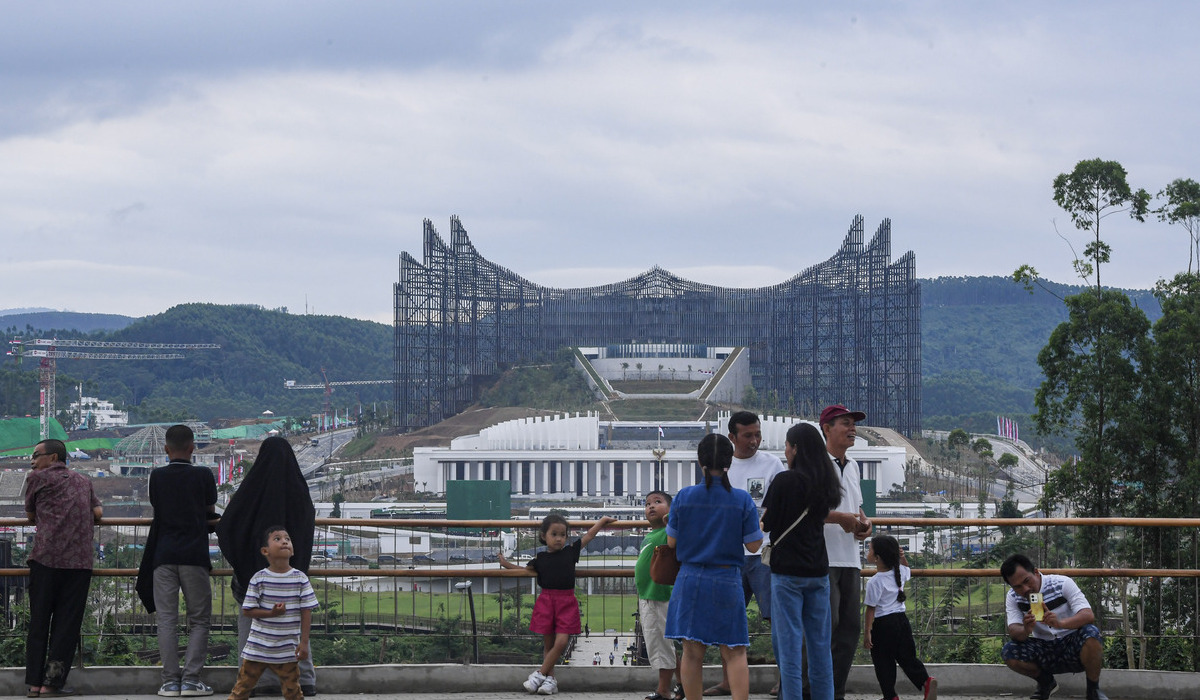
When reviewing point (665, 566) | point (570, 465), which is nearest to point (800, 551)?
point (665, 566)

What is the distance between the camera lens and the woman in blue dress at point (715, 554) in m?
6.70

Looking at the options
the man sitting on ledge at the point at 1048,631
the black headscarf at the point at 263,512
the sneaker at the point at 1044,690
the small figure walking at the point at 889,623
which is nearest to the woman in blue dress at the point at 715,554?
the small figure walking at the point at 889,623

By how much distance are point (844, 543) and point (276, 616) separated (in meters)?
3.06

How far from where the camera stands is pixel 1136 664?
38.1 ft

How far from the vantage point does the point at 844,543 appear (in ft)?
23.8

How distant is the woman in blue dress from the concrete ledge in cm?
154

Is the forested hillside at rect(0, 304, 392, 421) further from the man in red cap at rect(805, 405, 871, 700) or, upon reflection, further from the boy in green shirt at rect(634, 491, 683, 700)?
the man in red cap at rect(805, 405, 871, 700)

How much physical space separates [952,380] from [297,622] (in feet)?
553

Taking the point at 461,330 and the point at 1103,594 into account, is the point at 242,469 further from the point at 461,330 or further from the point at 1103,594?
the point at 1103,594

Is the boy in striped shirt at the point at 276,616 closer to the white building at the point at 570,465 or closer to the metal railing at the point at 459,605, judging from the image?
the metal railing at the point at 459,605

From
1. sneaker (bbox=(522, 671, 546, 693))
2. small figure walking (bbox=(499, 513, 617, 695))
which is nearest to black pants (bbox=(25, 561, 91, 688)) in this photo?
small figure walking (bbox=(499, 513, 617, 695))

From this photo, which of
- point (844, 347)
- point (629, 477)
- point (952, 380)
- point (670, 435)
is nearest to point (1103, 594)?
point (629, 477)

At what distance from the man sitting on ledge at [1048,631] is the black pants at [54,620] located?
5.45 meters

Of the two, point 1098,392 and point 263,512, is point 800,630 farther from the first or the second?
point 1098,392
